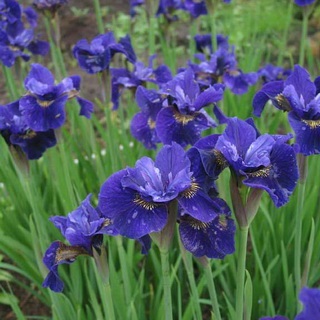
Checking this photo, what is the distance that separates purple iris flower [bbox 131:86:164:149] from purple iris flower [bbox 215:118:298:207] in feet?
2.30

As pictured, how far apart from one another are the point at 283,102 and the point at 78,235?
27.8 inches

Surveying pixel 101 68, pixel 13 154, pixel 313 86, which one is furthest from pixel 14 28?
pixel 313 86

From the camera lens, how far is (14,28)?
9.39 ft

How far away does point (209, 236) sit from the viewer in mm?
1355

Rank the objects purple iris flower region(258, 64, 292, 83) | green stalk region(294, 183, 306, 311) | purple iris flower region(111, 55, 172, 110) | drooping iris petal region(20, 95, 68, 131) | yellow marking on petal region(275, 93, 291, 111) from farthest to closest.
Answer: purple iris flower region(258, 64, 292, 83) → purple iris flower region(111, 55, 172, 110) → drooping iris petal region(20, 95, 68, 131) → green stalk region(294, 183, 306, 311) → yellow marking on petal region(275, 93, 291, 111)

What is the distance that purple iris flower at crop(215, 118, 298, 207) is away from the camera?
1.28m

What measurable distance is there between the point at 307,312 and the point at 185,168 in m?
0.45

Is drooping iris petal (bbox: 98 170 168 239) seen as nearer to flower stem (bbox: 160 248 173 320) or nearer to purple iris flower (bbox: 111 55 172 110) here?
flower stem (bbox: 160 248 173 320)

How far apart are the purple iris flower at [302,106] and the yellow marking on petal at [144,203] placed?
0.45 meters

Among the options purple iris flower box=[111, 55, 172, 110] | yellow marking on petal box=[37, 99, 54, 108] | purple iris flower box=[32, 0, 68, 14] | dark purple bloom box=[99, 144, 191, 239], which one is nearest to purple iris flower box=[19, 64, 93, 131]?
yellow marking on petal box=[37, 99, 54, 108]

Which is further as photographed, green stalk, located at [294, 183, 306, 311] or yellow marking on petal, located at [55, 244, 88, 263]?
green stalk, located at [294, 183, 306, 311]

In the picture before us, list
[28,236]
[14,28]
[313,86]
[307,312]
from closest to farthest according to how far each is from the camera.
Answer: [307,312] → [313,86] → [28,236] → [14,28]

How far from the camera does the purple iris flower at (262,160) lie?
1284 mm

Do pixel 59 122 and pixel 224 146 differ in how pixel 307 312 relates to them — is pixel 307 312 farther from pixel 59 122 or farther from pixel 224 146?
pixel 59 122
